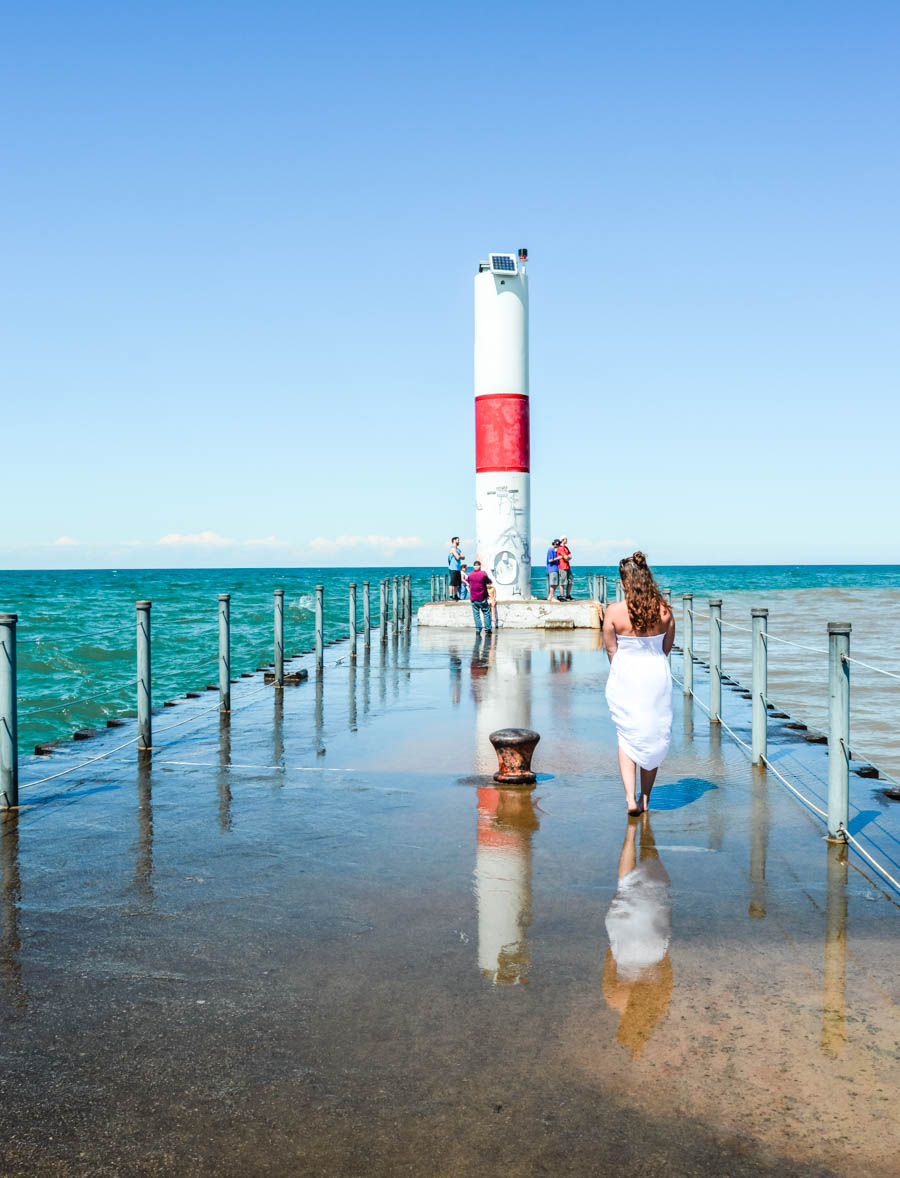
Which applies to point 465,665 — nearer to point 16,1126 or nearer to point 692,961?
point 692,961

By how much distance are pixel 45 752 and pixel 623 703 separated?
5235 millimetres

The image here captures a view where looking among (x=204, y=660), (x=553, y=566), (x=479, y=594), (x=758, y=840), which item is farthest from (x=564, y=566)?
(x=758, y=840)

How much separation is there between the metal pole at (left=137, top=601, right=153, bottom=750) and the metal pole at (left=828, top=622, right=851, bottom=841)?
5.33 metres

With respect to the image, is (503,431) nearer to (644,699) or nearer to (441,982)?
(644,699)

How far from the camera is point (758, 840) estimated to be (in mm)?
5789

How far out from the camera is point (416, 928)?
4.38 m

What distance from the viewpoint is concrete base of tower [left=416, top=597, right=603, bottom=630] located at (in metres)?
23.8

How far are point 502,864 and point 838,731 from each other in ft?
6.61

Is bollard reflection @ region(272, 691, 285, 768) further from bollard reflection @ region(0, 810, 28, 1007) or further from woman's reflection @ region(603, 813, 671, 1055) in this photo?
woman's reflection @ region(603, 813, 671, 1055)

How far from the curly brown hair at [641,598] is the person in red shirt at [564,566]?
804 inches

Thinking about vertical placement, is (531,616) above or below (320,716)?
above

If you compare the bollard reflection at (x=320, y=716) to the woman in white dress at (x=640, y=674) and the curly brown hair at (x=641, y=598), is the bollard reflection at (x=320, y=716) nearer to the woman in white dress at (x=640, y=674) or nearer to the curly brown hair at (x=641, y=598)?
the woman in white dress at (x=640, y=674)

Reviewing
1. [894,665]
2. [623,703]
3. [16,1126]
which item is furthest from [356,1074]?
[894,665]

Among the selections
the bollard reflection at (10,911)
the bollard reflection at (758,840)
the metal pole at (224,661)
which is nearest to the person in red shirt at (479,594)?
the metal pole at (224,661)
